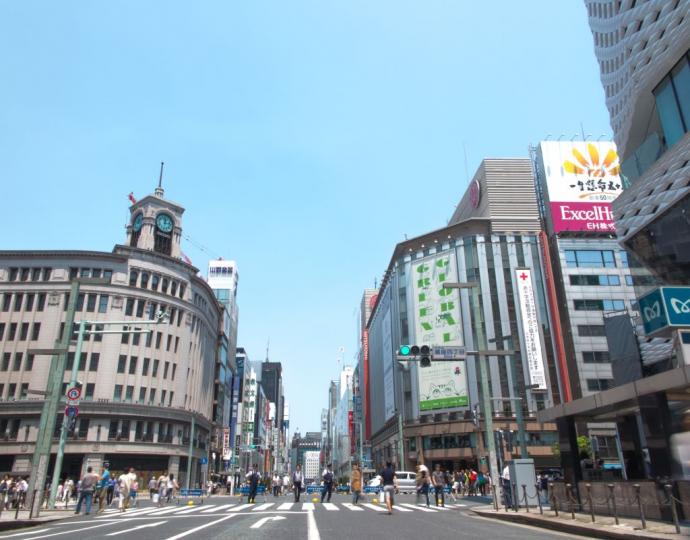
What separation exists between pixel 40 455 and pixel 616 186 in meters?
63.1

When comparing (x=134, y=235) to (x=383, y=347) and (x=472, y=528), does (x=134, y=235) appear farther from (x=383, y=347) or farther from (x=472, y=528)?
(x=472, y=528)

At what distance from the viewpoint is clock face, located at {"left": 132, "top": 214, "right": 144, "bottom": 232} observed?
60.3 meters

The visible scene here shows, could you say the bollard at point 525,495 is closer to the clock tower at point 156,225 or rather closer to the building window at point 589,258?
the building window at point 589,258

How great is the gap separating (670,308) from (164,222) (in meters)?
56.5

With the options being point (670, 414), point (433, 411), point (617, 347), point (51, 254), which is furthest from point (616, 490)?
point (51, 254)

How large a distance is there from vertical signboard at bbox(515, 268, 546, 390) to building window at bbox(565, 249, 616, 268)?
5.02m

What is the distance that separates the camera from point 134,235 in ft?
200

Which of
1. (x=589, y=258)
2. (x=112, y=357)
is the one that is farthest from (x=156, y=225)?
(x=589, y=258)

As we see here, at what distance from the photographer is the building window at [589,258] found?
6056cm

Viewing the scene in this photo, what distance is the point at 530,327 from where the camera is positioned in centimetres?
5981

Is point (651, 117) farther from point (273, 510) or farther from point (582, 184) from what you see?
point (582, 184)

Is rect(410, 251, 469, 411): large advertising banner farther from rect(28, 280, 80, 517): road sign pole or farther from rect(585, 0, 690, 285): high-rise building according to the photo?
rect(28, 280, 80, 517): road sign pole

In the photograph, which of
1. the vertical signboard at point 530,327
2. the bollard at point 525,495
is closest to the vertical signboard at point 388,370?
the vertical signboard at point 530,327

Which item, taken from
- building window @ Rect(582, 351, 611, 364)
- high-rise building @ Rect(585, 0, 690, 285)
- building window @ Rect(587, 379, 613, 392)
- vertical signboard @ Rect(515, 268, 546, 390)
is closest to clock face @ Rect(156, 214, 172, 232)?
vertical signboard @ Rect(515, 268, 546, 390)
